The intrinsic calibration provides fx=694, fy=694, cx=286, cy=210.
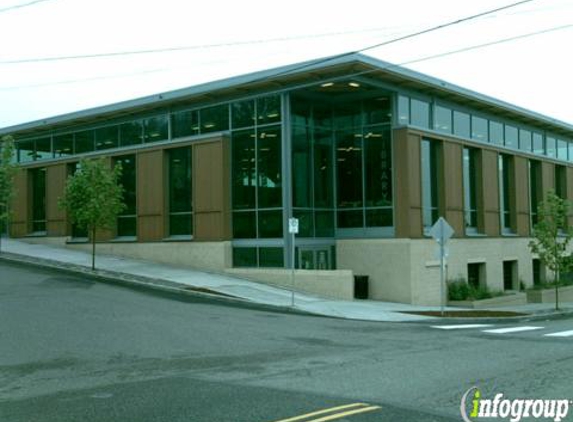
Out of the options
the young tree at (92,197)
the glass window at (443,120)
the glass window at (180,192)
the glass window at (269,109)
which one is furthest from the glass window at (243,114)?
the glass window at (443,120)

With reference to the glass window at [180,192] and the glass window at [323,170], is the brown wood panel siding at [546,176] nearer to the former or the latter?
the glass window at [323,170]

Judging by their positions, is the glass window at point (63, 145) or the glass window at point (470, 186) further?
the glass window at point (63, 145)

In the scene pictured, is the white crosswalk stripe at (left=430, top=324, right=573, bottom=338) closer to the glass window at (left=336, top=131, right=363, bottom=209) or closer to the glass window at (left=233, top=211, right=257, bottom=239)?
the glass window at (left=336, top=131, right=363, bottom=209)

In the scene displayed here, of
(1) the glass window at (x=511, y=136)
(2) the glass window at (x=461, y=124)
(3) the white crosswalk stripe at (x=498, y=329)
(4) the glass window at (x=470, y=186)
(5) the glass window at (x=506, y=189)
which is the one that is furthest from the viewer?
(1) the glass window at (x=511, y=136)

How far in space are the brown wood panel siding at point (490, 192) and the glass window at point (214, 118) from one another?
1168 centimetres

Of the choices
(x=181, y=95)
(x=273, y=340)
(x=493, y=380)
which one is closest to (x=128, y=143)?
(x=181, y=95)

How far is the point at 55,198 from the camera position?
113ft

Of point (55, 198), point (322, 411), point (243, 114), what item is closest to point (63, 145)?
point (55, 198)

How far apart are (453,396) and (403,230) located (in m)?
17.5

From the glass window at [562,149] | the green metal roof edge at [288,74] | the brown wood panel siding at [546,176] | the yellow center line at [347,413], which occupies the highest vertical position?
the green metal roof edge at [288,74]

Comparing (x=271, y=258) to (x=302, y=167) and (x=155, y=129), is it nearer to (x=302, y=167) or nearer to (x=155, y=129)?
(x=302, y=167)

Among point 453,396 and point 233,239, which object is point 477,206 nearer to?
point 233,239

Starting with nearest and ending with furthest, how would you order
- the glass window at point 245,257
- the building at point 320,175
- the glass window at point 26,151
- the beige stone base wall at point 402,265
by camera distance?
the beige stone base wall at point 402,265 → the building at point 320,175 → the glass window at point 245,257 → the glass window at point 26,151

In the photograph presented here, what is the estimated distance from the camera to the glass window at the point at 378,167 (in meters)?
27.0
